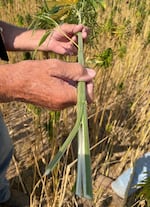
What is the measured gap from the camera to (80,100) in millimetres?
493

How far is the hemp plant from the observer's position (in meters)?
0.40

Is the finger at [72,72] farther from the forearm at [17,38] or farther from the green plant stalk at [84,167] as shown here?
the forearm at [17,38]

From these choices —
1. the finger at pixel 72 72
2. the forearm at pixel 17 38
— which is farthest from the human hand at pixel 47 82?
the forearm at pixel 17 38

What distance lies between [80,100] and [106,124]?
1100 mm

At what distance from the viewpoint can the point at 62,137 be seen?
4.78ft

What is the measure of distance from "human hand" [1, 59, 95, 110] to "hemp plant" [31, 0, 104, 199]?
0.15ft

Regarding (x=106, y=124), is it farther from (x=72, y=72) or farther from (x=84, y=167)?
(x=84, y=167)

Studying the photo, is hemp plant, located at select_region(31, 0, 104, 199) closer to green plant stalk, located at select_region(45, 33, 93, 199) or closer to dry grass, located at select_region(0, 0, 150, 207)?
green plant stalk, located at select_region(45, 33, 93, 199)

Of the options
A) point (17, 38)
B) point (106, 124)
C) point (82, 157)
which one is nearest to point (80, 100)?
point (82, 157)

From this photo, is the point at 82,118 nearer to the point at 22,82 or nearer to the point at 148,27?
the point at 22,82

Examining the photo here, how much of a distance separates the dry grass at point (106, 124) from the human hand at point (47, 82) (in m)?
0.36

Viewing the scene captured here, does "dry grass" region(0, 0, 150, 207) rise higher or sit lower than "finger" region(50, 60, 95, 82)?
lower

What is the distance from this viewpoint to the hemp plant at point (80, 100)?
15.9 inches

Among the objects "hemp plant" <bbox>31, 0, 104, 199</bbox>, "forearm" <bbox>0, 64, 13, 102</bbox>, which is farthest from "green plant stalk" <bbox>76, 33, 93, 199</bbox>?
"forearm" <bbox>0, 64, 13, 102</bbox>
